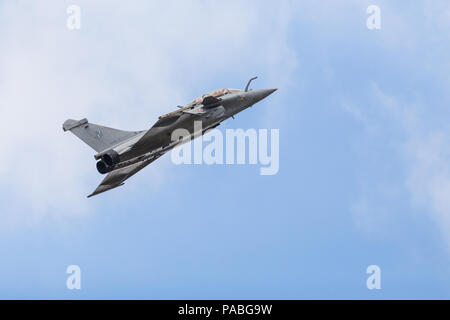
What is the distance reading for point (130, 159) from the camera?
47.4 metres

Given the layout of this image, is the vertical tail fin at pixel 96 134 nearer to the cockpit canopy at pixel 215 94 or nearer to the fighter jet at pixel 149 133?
the fighter jet at pixel 149 133

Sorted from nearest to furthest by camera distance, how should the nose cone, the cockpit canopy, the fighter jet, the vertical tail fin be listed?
the fighter jet, the vertical tail fin, the cockpit canopy, the nose cone

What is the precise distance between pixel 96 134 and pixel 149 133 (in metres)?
4.07

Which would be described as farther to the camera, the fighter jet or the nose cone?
the nose cone

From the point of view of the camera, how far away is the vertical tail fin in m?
48.9

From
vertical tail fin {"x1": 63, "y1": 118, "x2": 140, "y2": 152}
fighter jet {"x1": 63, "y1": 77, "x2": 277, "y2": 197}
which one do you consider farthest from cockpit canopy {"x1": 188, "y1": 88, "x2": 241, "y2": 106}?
vertical tail fin {"x1": 63, "y1": 118, "x2": 140, "y2": 152}

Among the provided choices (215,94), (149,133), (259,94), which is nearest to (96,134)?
(149,133)

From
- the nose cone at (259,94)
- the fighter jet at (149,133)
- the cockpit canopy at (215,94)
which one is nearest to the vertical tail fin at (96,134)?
the fighter jet at (149,133)

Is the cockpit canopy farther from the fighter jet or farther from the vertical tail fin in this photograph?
the vertical tail fin

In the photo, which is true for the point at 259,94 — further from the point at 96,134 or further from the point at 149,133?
the point at 96,134

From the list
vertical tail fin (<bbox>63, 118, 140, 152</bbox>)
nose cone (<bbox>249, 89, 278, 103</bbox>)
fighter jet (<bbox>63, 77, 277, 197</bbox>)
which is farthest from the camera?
nose cone (<bbox>249, 89, 278, 103</bbox>)

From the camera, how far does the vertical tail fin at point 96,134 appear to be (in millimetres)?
48875

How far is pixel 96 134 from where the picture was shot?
49.6m

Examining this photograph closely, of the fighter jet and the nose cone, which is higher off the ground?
the nose cone
